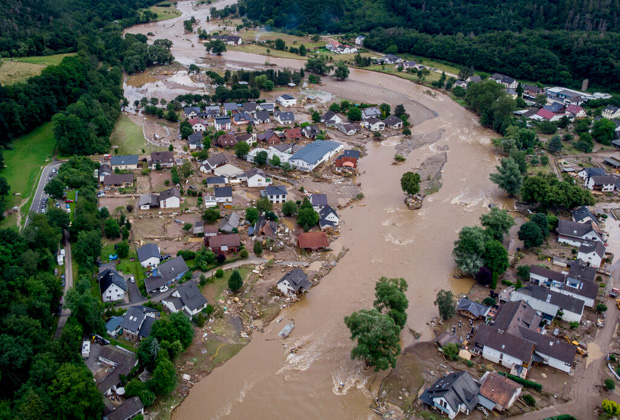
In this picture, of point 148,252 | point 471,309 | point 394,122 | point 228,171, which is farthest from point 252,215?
point 394,122

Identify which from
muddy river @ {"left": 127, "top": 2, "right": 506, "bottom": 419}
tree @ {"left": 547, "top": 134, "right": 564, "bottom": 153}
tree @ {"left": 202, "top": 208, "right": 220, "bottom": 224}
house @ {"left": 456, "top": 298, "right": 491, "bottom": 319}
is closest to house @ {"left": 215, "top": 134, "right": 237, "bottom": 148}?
muddy river @ {"left": 127, "top": 2, "right": 506, "bottom": 419}

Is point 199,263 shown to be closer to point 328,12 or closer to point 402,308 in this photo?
point 402,308

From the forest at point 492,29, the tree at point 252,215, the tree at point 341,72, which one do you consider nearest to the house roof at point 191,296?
the tree at point 252,215

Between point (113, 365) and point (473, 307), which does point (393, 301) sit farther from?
point (113, 365)

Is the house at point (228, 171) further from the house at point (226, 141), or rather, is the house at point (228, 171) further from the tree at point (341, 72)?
the tree at point (341, 72)

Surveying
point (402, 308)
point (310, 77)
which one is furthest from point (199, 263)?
point (310, 77)

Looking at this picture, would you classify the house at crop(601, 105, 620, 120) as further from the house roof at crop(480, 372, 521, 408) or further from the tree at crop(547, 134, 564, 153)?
the house roof at crop(480, 372, 521, 408)

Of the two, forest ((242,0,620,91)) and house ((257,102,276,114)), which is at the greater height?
forest ((242,0,620,91))
